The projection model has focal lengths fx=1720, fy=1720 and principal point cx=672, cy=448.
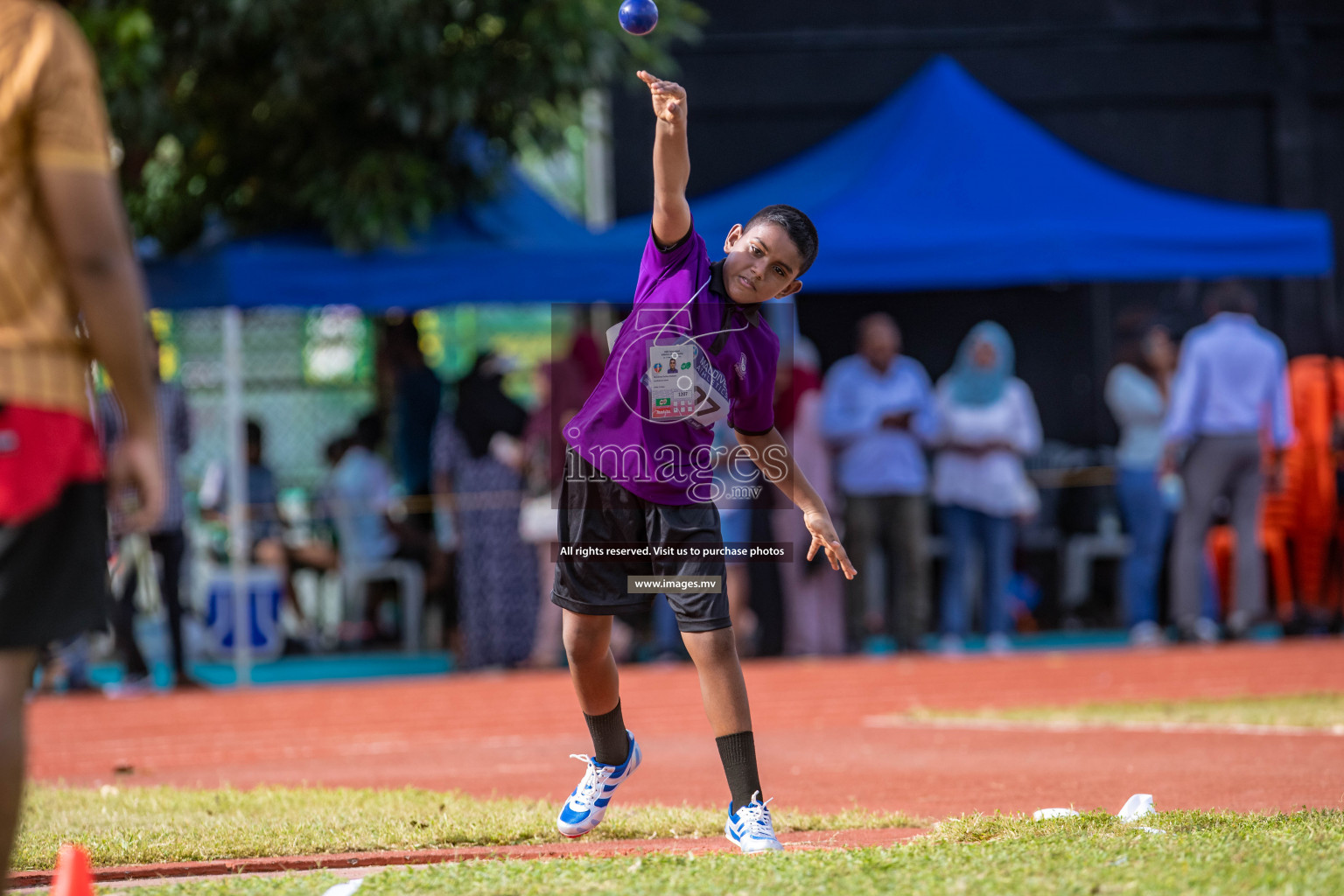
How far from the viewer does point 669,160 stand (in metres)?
4.39

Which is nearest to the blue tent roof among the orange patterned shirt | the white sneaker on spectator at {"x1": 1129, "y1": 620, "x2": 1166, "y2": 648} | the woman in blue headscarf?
the woman in blue headscarf

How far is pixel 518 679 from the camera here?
38.1ft

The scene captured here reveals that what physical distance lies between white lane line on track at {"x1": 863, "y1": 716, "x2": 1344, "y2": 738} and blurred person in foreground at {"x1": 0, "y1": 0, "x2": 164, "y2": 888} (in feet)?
18.4

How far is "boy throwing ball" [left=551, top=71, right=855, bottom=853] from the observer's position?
4441 mm

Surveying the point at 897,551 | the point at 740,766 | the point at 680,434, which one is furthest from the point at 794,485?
the point at 897,551

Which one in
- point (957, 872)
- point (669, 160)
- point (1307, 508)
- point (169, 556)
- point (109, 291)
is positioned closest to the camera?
point (109, 291)

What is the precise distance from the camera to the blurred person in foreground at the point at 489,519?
12.1 m

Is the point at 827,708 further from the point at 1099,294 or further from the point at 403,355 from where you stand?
the point at 1099,294

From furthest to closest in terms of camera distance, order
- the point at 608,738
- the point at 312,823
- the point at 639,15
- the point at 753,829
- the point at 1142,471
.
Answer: the point at 1142,471
the point at 639,15
the point at 312,823
the point at 608,738
the point at 753,829

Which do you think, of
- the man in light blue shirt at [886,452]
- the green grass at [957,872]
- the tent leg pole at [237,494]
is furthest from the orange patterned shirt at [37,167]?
the man in light blue shirt at [886,452]

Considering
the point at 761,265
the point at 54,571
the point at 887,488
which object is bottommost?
A: the point at 887,488

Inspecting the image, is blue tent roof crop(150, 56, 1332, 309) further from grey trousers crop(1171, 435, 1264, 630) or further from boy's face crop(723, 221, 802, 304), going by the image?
boy's face crop(723, 221, 802, 304)

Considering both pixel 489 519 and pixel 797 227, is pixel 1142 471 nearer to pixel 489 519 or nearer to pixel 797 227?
pixel 489 519

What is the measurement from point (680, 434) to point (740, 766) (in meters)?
0.87
